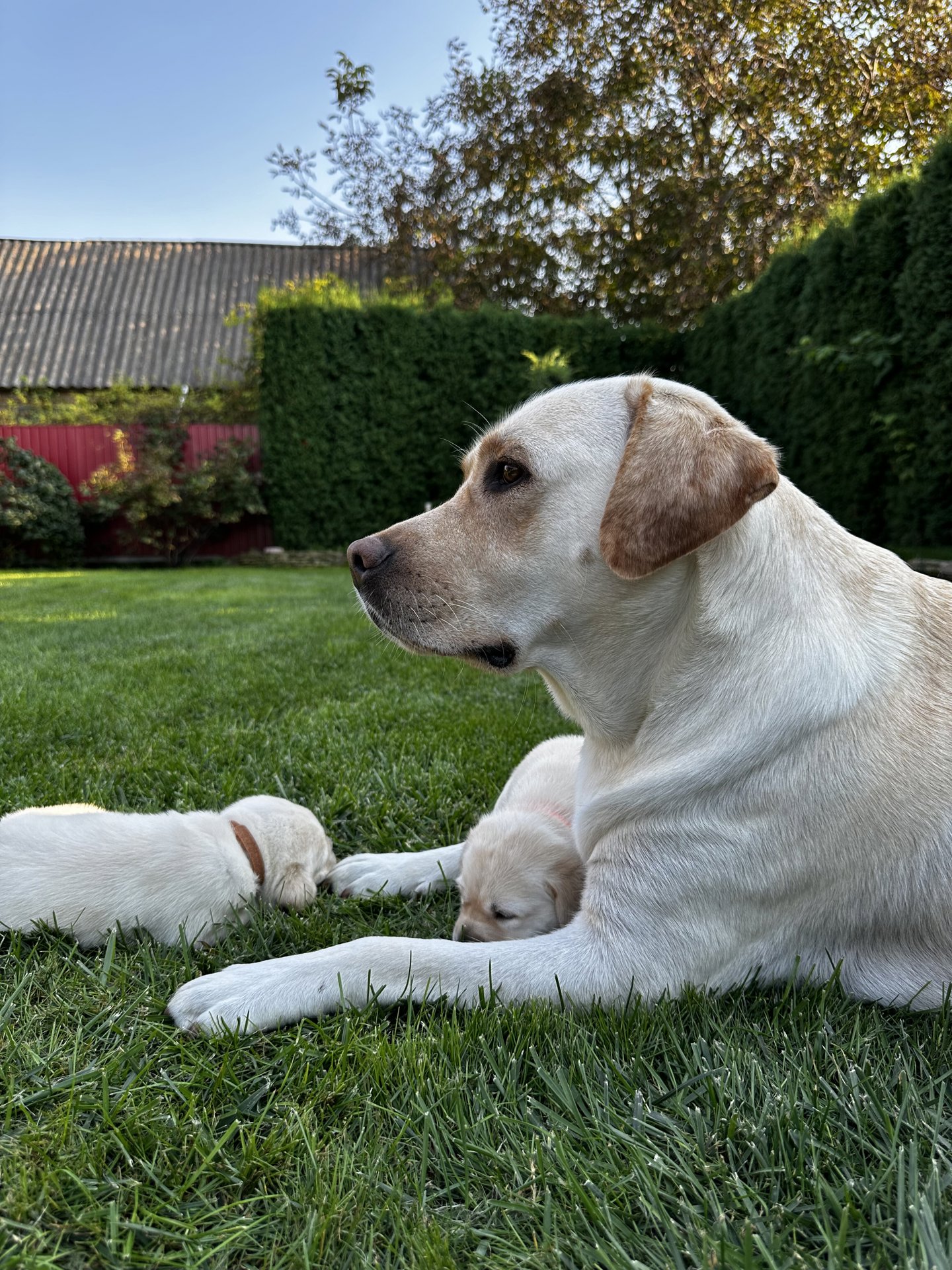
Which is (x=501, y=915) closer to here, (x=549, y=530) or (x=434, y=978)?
(x=434, y=978)

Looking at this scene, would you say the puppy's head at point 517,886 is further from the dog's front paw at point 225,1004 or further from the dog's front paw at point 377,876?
the dog's front paw at point 225,1004

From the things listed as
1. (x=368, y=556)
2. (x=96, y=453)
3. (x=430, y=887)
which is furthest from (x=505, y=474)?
(x=96, y=453)

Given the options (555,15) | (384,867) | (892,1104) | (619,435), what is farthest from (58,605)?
(555,15)

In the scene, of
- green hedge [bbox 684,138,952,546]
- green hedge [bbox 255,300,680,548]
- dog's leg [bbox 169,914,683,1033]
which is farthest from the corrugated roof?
dog's leg [bbox 169,914,683,1033]

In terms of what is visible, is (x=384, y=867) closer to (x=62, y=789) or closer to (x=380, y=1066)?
(x=380, y=1066)

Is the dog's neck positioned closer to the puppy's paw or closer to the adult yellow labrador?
the adult yellow labrador

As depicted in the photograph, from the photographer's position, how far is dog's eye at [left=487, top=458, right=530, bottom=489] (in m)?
2.23

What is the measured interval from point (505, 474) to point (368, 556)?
44 centimetres

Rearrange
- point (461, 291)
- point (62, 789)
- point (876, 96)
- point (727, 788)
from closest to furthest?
point (727, 788), point (62, 789), point (876, 96), point (461, 291)

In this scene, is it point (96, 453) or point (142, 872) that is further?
point (96, 453)

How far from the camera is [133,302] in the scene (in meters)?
31.7

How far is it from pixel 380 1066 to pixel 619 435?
1551 mm

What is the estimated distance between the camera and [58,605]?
9680mm

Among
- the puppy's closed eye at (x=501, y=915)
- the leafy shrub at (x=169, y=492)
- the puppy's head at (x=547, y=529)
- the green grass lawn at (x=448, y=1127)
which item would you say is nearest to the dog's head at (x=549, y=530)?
the puppy's head at (x=547, y=529)
